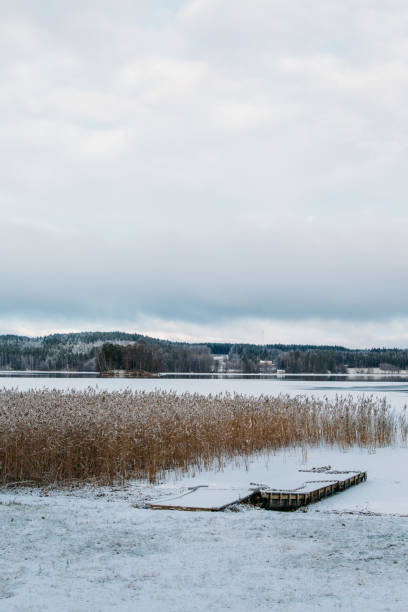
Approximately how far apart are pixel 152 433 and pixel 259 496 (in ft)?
13.3

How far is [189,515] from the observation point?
7395 millimetres

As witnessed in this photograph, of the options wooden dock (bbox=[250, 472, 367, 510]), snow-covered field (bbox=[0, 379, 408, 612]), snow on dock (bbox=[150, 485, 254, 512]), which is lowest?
wooden dock (bbox=[250, 472, 367, 510])

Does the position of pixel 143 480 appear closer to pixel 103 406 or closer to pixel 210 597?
pixel 103 406

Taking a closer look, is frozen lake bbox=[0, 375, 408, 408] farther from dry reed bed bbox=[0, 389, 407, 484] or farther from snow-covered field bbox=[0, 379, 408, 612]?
snow-covered field bbox=[0, 379, 408, 612]

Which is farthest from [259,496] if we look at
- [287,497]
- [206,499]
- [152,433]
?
[152,433]

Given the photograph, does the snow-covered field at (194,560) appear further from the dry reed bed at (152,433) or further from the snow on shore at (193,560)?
the dry reed bed at (152,433)

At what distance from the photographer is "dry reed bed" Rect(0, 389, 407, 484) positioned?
11594 millimetres

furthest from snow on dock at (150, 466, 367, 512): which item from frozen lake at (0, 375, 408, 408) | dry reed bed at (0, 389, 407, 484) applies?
frozen lake at (0, 375, 408, 408)

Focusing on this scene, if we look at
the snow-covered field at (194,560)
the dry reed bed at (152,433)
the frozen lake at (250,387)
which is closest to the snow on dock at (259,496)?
the snow-covered field at (194,560)

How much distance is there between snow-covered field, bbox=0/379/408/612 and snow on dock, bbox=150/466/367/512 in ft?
1.19

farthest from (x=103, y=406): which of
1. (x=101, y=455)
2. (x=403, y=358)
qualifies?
(x=403, y=358)

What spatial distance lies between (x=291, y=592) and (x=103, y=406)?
31.8 ft

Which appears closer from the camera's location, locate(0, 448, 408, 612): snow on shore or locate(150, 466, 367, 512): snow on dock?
locate(0, 448, 408, 612): snow on shore

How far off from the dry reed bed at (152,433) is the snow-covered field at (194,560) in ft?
10.3
